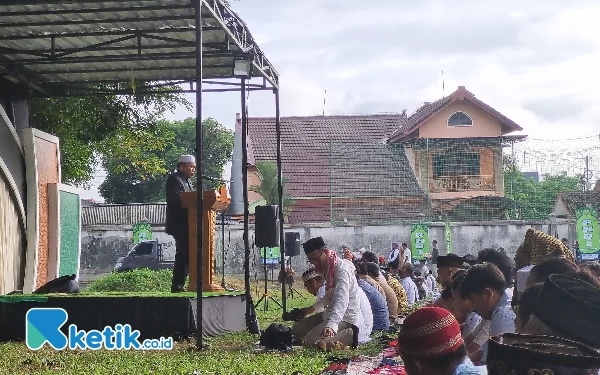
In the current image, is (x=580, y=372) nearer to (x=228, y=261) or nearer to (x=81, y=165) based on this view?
(x=81, y=165)

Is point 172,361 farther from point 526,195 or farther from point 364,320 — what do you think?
point 526,195

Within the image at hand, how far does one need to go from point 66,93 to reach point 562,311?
34.7ft

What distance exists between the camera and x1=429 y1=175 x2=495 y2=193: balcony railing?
2830 centimetres

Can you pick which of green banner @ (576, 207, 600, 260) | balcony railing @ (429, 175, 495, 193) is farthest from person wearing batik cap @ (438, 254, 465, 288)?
balcony railing @ (429, 175, 495, 193)

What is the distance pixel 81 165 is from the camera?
62.6 feet

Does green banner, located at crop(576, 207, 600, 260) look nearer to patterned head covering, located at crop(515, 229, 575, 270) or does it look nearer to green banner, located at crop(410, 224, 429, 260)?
green banner, located at crop(410, 224, 429, 260)

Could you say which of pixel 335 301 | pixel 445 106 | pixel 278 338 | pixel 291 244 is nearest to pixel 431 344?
pixel 335 301

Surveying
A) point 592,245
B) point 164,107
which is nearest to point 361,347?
point 164,107

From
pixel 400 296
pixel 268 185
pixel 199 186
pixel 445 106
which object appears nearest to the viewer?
pixel 199 186

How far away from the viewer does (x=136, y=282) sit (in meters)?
13.9

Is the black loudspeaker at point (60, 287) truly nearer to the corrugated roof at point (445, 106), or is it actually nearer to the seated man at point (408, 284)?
the seated man at point (408, 284)

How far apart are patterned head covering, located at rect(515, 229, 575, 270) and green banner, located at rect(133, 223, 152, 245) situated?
20.7 m

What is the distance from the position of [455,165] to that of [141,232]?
1125 centimetres

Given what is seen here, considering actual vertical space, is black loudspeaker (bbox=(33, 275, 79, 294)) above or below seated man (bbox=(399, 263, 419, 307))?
above
